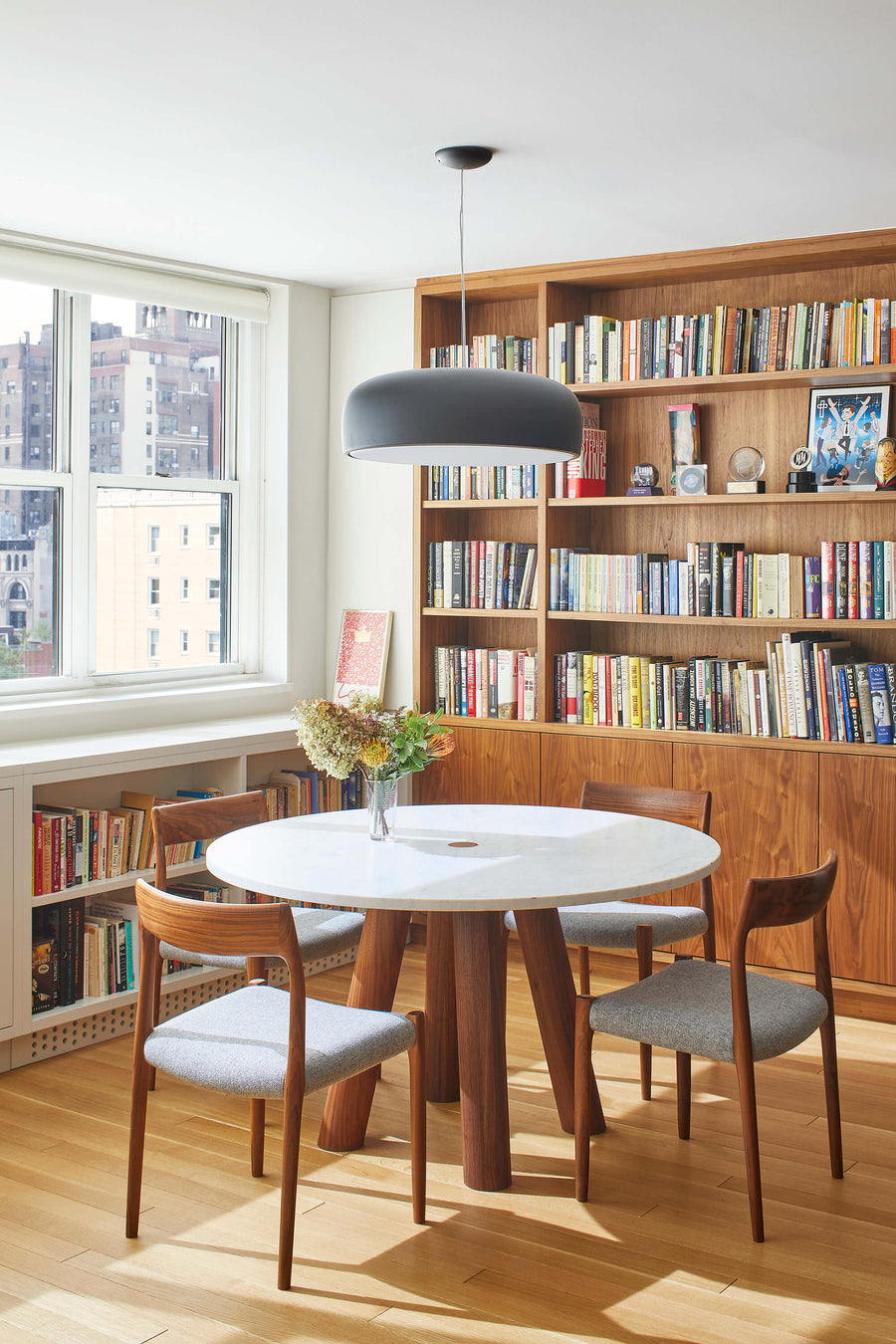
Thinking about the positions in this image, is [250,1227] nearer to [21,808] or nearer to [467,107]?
[21,808]

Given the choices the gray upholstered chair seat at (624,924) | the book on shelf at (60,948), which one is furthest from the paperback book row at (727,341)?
the book on shelf at (60,948)

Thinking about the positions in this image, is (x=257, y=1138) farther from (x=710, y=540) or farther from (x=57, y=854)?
(x=710, y=540)

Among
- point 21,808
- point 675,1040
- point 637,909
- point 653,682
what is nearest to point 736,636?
point 653,682

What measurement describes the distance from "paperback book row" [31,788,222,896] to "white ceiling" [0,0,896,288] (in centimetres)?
189

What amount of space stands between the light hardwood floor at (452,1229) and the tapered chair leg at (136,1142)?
5cm

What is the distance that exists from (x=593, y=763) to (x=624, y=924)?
119 cm

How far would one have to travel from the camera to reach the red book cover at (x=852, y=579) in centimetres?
426

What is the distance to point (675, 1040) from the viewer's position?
2.85 meters

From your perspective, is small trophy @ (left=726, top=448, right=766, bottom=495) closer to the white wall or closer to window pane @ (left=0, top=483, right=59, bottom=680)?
the white wall

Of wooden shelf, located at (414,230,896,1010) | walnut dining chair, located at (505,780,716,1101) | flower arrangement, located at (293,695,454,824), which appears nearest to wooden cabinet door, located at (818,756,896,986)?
wooden shelf, located at (414,230,896,1010)

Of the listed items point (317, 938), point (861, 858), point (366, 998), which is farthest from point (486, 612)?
point (366, 998)

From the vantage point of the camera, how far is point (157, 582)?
496 centimetres

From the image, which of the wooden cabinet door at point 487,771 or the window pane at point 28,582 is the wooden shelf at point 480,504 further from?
the window pane at point 28,582

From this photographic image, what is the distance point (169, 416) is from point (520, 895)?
2.95m
